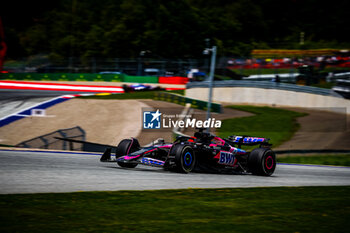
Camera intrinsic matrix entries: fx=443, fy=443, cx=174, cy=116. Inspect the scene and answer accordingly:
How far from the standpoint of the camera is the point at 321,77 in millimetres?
30422

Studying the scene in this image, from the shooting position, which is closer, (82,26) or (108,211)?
(108,211)

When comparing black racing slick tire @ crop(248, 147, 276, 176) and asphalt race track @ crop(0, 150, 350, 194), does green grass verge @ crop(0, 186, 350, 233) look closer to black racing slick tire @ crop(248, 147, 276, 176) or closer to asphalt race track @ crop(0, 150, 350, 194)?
asphalt race track @ crop(0, 150, 350, 194)

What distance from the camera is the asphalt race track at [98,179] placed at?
826 cm

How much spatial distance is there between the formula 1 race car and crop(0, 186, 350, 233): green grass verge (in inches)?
79.6

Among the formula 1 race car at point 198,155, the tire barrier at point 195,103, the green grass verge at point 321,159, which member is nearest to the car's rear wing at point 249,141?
the formula 1 race car at point 198,155

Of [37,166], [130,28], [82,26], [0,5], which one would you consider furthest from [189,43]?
[37,166]

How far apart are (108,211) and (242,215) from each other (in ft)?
6.77

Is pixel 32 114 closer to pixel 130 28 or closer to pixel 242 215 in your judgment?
pixel 242 215

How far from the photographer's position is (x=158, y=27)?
57.2 metres

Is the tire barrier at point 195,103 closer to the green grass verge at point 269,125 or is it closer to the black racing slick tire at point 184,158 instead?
the green grass verge at point 269,125

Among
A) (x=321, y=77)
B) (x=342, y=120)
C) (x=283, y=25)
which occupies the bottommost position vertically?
(x=342, y=120)

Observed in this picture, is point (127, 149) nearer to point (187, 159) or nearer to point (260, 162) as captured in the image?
point (187, 159)

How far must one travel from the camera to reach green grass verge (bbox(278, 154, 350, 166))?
20.5 meters

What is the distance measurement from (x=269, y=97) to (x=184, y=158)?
21.6 metres
